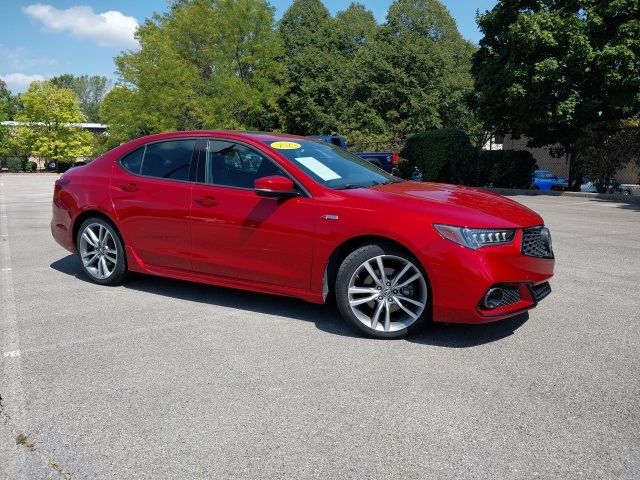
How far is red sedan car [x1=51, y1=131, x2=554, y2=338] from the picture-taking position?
13.7ft

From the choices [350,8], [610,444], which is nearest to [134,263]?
[610,444]

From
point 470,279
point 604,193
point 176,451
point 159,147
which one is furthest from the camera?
point 604,193

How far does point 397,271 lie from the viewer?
172 inches

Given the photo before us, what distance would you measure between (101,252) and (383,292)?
3.23 metres

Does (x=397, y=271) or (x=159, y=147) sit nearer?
(x=397, y=271)

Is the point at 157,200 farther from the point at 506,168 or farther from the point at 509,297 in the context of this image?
the point at 506,168

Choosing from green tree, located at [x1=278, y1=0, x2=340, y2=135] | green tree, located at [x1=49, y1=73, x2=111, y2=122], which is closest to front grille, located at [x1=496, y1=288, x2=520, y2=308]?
green tree, located at [x1=278, y1=0, x2=340, y2=135]

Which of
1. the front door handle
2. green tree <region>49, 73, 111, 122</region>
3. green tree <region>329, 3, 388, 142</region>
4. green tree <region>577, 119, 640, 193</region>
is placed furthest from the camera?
green tree <region>49, 73, 111, 122</region>

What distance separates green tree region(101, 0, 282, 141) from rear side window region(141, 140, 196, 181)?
28679 millimetres

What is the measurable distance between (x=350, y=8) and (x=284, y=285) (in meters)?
62.9

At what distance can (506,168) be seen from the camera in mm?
20406

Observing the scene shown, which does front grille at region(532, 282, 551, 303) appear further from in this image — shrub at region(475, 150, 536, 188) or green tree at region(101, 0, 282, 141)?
green tree at region(101, 0, 282, 141)

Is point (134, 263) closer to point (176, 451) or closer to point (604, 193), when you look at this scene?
point (176, 451)

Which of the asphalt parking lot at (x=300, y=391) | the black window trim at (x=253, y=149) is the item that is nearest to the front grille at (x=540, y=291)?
the asphalt parking lot at (x=300, y=391)
